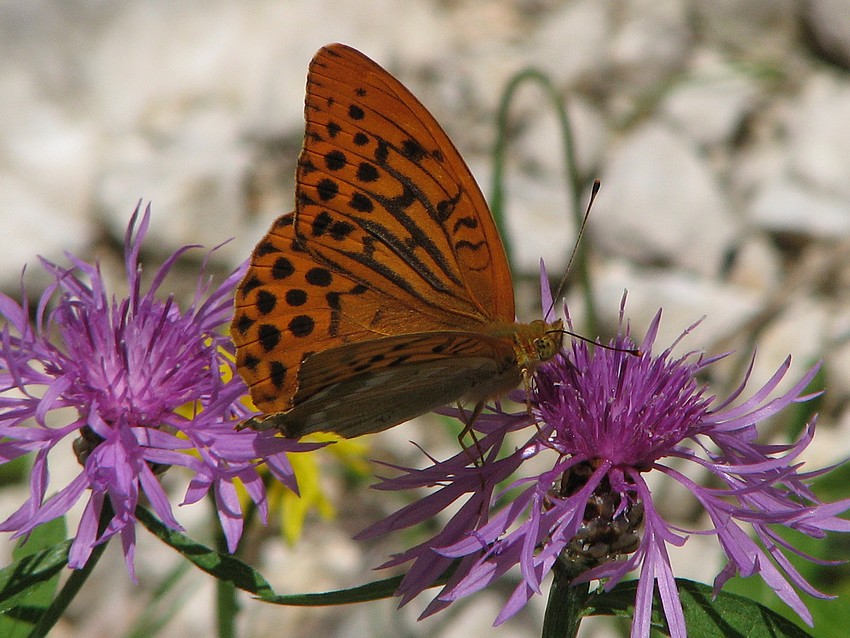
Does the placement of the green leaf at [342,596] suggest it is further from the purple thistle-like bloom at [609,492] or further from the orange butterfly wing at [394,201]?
the orange butterfly wing at [394,201]

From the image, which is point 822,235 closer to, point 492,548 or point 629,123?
point 629,123

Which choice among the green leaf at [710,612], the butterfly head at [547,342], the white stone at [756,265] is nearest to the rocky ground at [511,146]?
the white stone at [756,265]

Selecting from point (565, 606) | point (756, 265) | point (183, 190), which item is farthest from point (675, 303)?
point (565, 606)

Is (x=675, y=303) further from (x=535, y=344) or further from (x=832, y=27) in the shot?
(x=535, y=344)

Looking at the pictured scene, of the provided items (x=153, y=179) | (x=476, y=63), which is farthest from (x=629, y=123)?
(x=153, y=179)

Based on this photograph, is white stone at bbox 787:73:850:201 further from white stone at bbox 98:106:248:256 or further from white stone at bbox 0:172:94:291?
white stone at bbox 0:172:94:291

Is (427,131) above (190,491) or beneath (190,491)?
above
